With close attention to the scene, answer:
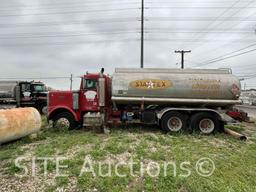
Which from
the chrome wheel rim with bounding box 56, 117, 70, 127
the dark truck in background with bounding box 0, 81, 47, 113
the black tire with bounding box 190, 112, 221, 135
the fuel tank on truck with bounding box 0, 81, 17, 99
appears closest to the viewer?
the black tire with bounding box 190, 112, 221, 135

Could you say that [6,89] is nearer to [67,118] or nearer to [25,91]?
[25,91]

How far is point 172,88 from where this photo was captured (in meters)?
11.5

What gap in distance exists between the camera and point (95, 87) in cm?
1215

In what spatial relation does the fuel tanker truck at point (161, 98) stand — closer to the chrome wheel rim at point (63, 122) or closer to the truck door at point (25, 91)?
the chrome wheel rim at point (63, 122)

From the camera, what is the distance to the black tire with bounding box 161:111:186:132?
37.9 feet

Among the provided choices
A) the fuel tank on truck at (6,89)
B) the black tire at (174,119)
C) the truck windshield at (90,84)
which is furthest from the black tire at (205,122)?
the fuel tank on truck at (6,89)

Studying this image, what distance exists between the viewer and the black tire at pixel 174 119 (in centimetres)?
1154

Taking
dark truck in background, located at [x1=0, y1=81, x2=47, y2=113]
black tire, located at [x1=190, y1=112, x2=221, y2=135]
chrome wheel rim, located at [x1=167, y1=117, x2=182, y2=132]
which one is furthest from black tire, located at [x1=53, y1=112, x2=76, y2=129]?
dark truck in background, located at [x1=0, y1=81, x2=47, y2=113]

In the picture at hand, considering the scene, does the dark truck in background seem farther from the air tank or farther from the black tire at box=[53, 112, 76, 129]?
the air tank

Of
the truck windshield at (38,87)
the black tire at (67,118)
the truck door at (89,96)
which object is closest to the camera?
the black tire at (67,118)

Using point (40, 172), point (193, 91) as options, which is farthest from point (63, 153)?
A: point (193, 91)

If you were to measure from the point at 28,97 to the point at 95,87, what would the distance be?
31.1 ft

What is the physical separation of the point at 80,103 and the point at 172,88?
4.01m

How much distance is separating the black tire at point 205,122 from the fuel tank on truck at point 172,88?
0.58 meters
